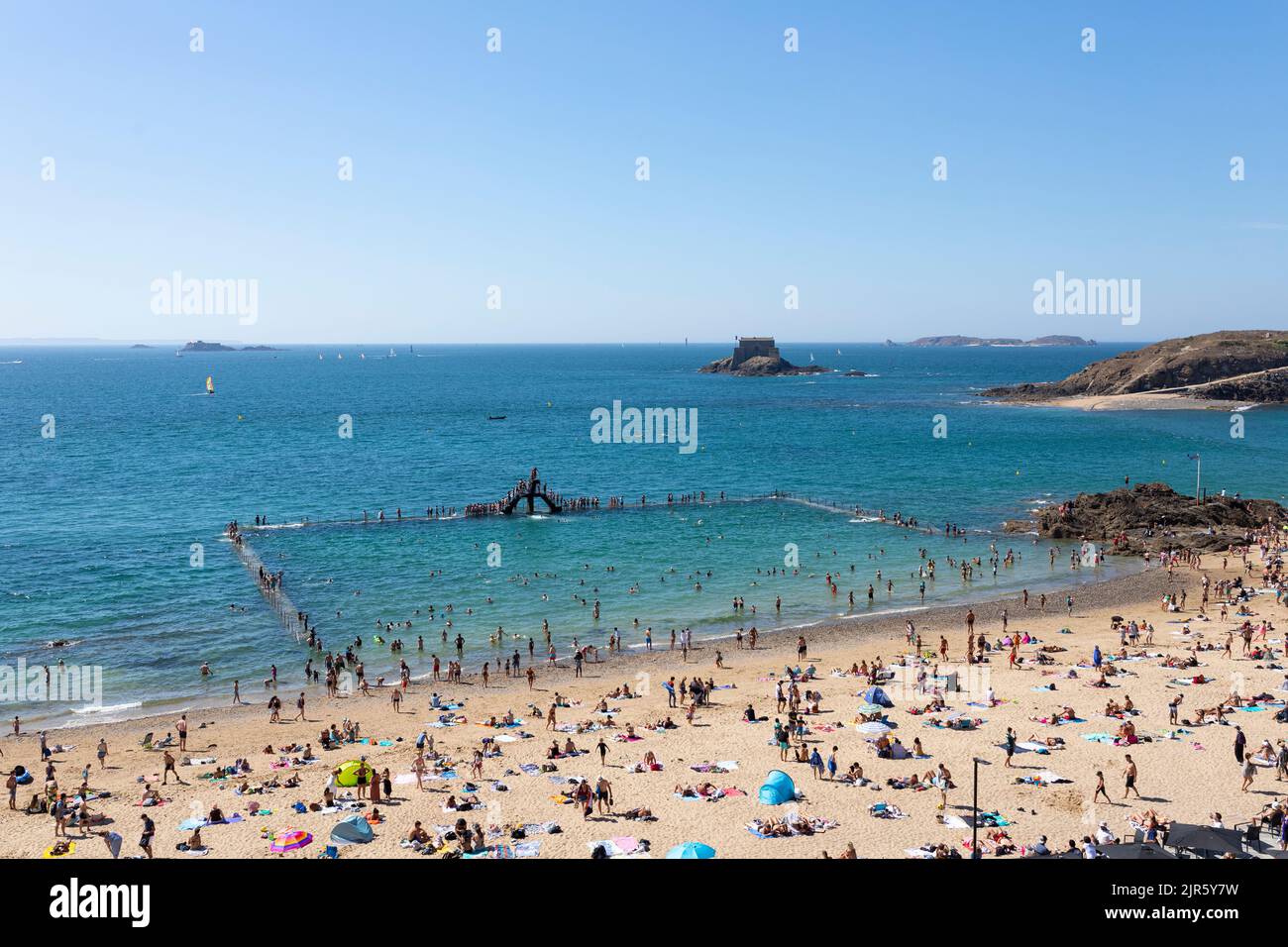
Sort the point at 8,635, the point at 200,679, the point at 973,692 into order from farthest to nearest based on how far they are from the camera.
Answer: the point at 8,635, the point at 200,679, the point at 973,692

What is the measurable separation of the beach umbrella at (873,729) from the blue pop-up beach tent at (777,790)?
572 centimetres

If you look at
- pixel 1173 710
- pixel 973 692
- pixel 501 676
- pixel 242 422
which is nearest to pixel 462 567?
pixel 501 676

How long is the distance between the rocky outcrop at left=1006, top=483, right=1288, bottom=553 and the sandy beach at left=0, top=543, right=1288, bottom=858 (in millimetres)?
16935

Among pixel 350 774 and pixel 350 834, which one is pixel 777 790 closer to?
pixel 350 834

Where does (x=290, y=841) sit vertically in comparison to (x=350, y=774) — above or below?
below

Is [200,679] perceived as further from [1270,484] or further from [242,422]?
[242,422]

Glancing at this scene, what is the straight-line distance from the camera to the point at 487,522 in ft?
218

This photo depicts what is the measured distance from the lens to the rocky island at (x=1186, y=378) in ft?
443

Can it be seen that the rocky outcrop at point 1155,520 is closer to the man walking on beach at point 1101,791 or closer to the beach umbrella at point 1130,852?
the man walking on beach at point 1101,791

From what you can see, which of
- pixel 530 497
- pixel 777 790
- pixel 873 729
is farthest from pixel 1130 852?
pixel 530 497

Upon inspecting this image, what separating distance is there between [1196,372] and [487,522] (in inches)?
4771

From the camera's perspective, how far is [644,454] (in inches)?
4023

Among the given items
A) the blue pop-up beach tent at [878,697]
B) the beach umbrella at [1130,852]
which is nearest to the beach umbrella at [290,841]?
the beach umbrella at [1130,852]
